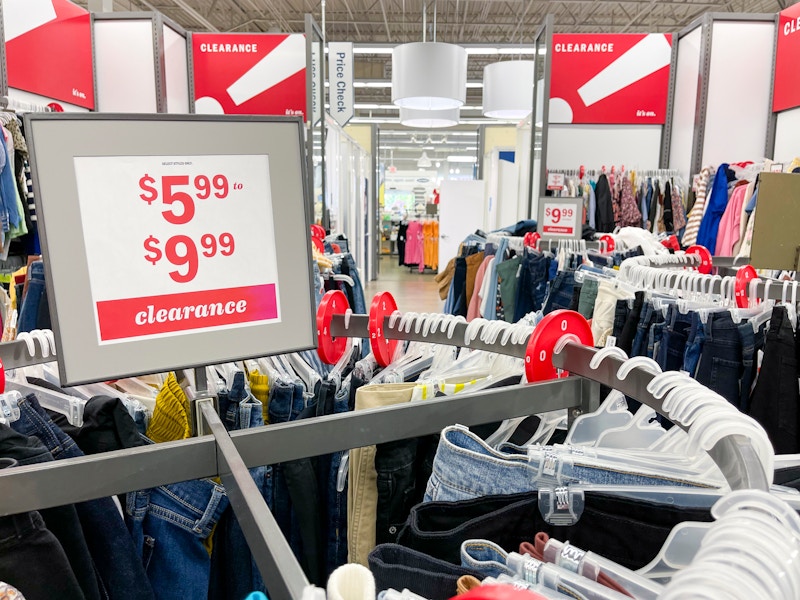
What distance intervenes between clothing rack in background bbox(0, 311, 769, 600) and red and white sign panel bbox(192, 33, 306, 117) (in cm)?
636

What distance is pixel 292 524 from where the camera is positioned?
4.42ft

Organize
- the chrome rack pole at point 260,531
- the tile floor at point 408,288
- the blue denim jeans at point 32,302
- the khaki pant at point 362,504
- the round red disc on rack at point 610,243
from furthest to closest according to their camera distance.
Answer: the tile floor at point 408,288, the round red disc on rack at point 610,243, the blue denim jeans at point 32,302, the khaki pant at point 362,504, the chrome rack pole at point 260,531

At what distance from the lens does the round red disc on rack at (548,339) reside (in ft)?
3.71

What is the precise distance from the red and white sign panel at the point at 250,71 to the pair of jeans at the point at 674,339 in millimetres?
5796

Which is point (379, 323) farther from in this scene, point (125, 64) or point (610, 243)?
point (125, 64)

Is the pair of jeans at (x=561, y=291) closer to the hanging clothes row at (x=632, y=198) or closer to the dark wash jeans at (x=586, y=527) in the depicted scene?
the dark wash jeans at (x=586, y=527)

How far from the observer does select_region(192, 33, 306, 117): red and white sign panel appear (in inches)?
274

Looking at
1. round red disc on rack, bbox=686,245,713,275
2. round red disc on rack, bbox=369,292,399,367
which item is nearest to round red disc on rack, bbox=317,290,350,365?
round red disc on rack, bbox=369,292,399,367

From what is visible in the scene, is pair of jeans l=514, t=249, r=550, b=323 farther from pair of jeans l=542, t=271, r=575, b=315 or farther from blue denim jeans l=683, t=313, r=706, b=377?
blue denim jeans l=683, t=313, r=706, b=377

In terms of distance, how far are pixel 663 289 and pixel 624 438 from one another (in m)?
1.55

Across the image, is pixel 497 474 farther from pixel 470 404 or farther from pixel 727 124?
pixel 727 124

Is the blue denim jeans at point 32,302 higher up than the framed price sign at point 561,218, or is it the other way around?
the framed price sign at point 561,218

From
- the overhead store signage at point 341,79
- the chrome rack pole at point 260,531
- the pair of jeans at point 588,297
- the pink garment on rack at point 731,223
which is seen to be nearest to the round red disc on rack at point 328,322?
the chrome rack pole at point 260,531

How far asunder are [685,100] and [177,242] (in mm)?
6975
